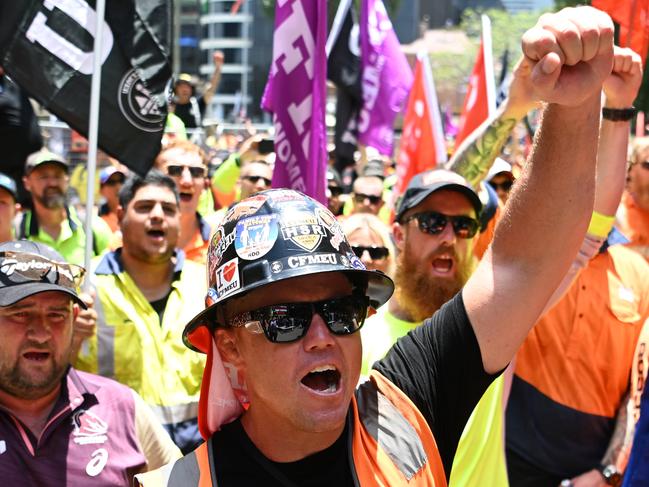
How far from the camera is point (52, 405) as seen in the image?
3.27 m

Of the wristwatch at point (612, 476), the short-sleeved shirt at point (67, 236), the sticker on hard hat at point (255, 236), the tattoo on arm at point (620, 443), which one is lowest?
the wristwatch at point (612, 476)

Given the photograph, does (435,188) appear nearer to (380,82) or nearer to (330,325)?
(330,325)

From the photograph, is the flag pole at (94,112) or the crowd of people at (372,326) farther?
the flag pole at (94,112)

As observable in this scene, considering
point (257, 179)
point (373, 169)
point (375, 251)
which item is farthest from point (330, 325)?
point (373, 169)

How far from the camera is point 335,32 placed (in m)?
9.69

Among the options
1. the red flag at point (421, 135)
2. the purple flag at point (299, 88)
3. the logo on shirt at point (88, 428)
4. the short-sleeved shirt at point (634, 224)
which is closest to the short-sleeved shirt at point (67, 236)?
the red flag at point (421, 135)

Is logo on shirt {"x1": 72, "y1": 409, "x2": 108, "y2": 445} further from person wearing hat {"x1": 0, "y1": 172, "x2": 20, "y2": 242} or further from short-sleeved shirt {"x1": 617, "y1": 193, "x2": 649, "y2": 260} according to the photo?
short-sleeved shirt {"x1": 617, "y1": 193, "x2": 649, "y2": 260}

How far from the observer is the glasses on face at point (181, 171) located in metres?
5.98

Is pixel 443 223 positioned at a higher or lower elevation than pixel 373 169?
higher

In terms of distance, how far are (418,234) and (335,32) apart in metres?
6.21

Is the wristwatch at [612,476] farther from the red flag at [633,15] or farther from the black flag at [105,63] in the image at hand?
the black flag at [105,63]

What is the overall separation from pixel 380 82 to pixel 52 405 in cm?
654

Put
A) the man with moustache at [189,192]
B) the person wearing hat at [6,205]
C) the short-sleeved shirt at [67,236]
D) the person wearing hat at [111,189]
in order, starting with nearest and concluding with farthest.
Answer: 1. the person wearing hat at [6,205]
2. the man with moustache at [189,192]
3. the short-sleeved shirt at [67,236]
4. the person wearing hat at [111,189]

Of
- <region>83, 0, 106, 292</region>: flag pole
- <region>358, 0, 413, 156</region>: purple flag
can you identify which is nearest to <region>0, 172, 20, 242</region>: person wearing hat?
<region>83, 0, 106, 292</region>: flag pole
